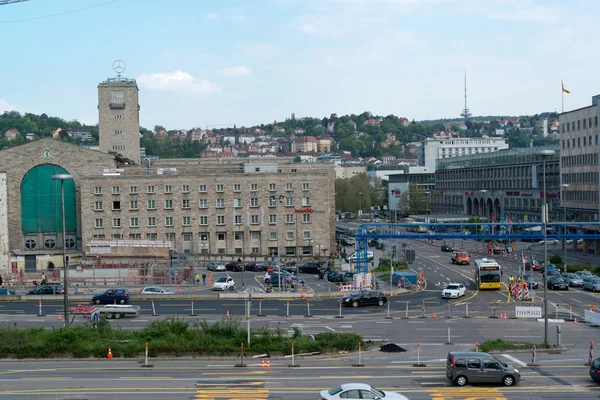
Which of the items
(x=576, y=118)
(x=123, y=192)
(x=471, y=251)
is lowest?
(x=471, y=251)

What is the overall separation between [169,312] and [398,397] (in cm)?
2767

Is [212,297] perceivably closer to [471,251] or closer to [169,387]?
[169,387]

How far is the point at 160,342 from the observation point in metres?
32.2

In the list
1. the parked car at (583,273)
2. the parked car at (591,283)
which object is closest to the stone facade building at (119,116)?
the parked car at (583,273)

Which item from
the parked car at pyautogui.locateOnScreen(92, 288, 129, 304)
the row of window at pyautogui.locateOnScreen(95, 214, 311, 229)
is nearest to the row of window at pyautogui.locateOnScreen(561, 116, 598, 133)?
the row of window at pyautogui.locateOnScreen(95, 214, 311, 229)

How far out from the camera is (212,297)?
2125 inches

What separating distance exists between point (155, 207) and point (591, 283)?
45711mm

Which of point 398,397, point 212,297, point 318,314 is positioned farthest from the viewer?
point 212,297

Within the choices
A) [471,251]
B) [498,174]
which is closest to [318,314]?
[471,251]

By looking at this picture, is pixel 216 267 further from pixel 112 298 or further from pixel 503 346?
pixel 503 346

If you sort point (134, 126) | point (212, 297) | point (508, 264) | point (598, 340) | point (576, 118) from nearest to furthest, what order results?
point (598, 340)
point (212, 297)
point (508, 264)
point (576, 118)
point (134, 126)

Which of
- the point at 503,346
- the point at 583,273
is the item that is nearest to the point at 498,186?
the point at 583,273

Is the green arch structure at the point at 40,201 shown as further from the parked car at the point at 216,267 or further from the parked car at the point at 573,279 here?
the parked car at the point at 573,279

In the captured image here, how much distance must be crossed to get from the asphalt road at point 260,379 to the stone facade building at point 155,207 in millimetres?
48882
